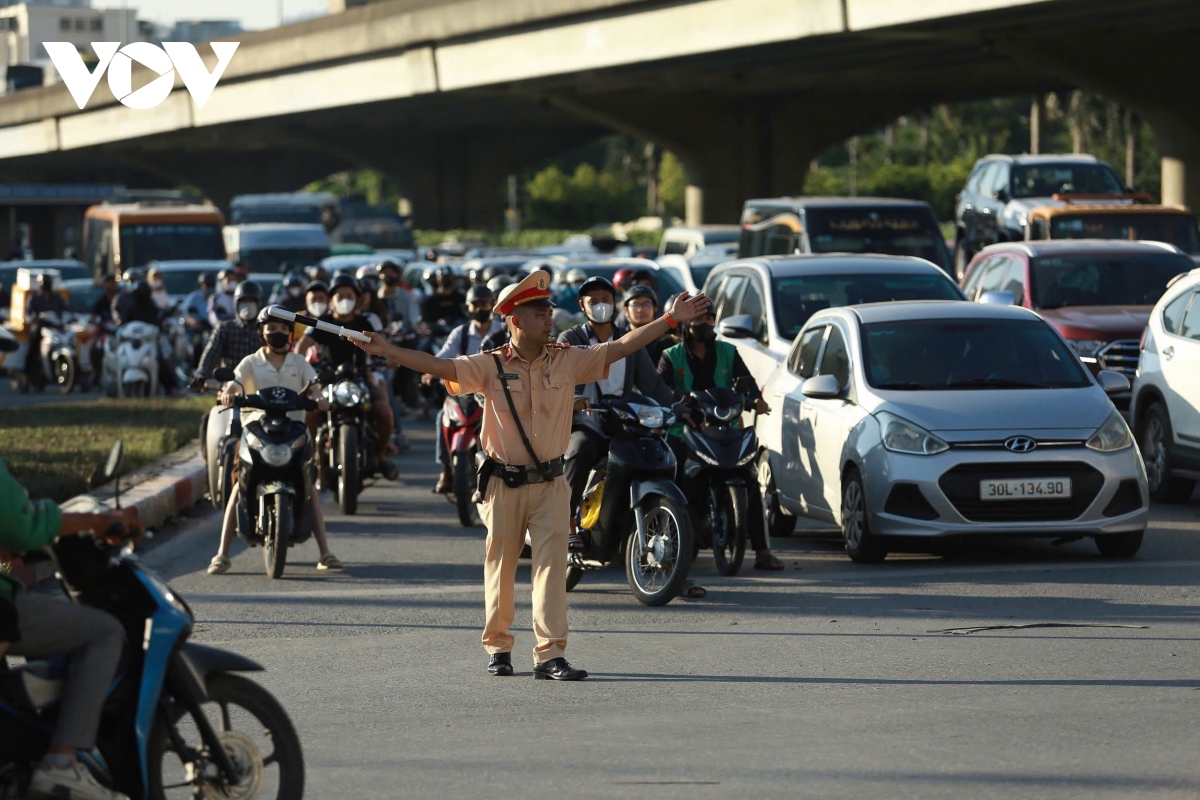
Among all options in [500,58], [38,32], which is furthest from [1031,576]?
[38,32]

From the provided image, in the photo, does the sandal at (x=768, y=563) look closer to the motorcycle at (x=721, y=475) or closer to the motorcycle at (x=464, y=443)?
the motorcycle at (x=721, y=475)

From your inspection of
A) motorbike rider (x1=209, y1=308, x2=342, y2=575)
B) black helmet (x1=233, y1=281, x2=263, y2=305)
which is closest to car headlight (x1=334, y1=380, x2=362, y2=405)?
black helmet (x1=233, y1=281, x2=263, y2=305)

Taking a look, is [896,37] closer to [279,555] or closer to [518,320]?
[279,555]

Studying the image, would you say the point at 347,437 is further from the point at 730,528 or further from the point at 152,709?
the point at 152,709

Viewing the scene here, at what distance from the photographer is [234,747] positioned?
554 cm

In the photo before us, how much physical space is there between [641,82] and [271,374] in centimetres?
4307

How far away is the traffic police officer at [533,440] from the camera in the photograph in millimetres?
8086

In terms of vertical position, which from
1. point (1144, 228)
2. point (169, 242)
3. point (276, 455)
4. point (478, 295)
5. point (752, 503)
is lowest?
point (752, 503)

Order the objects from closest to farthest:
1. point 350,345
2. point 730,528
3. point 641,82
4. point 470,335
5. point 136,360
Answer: point 730,528 < point 350,345 < point 470,335 < point 136,360 < point 641,82

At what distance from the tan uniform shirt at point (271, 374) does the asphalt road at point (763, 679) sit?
1.12m

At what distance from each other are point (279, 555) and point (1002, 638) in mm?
4421

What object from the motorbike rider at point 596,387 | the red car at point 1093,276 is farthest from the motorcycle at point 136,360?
the motorbike rider at point 596,387

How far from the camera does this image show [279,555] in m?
11.4
